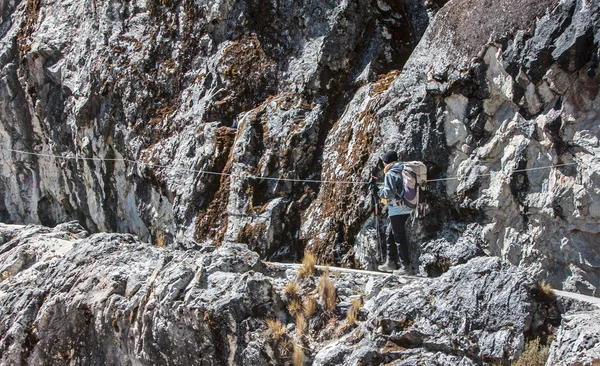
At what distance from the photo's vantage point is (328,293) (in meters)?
9.43

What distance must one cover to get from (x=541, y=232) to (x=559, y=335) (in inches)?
109

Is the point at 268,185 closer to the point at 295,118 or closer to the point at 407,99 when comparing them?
the point at 295,118

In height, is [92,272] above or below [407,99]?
below

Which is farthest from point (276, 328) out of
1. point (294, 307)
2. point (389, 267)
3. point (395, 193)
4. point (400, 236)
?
point (395, 193)

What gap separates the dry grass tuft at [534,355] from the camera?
7285 mm

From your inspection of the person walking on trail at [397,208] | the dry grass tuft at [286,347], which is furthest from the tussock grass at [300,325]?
the person walking on trail at [397,208]

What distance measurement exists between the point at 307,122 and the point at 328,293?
18.3 feet

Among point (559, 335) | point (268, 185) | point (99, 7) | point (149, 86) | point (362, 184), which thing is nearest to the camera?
point (559, 335)

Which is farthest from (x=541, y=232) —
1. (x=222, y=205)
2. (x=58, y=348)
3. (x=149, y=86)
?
(x=149, y=86)

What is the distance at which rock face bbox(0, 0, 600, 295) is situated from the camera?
993cm

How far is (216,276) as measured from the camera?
1001cm

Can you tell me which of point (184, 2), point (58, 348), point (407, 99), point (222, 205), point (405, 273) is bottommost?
point (58, 348)

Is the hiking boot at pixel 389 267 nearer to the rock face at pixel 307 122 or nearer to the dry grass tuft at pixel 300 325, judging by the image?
the rock face at pixel 307 122

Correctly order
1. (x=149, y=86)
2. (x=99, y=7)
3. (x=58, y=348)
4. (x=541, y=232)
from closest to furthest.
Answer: (x=541, y=232) < (x=58, y=348) < (x=149, y=86) < (x=99, y=7)
